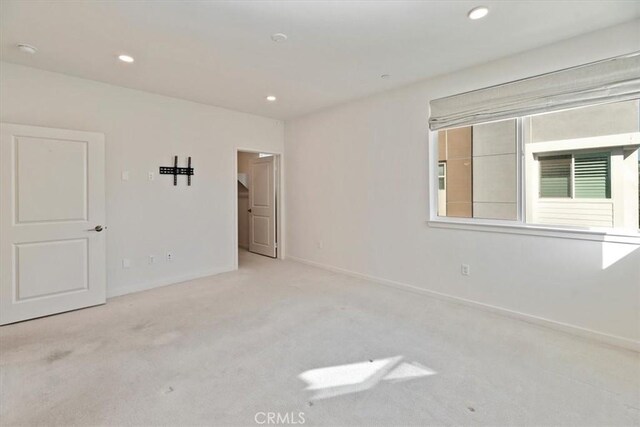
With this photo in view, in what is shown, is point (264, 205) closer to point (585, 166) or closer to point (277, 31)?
point (277, 31)

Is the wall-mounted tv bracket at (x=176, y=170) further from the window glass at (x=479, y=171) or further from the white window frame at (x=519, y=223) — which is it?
the window glass at (x=479, y=171)

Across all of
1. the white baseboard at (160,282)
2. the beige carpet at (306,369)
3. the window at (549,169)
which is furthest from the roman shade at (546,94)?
the white baseboard at (160,282)

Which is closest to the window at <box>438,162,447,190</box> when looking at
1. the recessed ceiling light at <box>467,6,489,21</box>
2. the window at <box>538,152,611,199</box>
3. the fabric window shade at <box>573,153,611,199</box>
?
the window at <box>538,152,611,199</box>

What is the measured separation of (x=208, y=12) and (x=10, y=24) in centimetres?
168

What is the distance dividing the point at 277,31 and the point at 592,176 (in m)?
3.17

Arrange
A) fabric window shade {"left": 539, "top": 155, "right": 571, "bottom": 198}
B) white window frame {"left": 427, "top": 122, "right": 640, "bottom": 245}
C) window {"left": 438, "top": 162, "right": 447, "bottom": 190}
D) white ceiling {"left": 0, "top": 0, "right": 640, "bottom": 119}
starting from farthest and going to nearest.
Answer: window {"left": 438, "top": 162, "right": 447, "bottom": 190}
fabric window shade {"left": 539, "top": 155, "right": 571, "bottom": 198}
white window frame {"left": 427, "top": 122, "right": 640, "bottom": 245}
white ceiling {"left": 0, "top": 0, "right": 640, "bottom": 119}

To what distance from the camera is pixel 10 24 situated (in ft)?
7.89

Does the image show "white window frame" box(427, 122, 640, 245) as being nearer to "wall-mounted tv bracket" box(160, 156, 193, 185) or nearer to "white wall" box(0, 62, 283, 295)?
"white wall" box(0, 62, 283, 295)

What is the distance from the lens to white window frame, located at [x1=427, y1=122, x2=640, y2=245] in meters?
2.54

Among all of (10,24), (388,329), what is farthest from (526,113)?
(10,24)

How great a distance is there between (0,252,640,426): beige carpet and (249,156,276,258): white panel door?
2.67m

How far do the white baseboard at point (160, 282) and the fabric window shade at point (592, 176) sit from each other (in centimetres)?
465

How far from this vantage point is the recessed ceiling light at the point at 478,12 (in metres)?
2.22

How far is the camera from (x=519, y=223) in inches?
120
